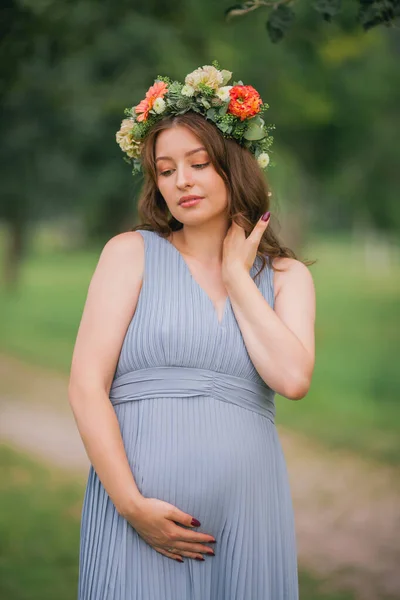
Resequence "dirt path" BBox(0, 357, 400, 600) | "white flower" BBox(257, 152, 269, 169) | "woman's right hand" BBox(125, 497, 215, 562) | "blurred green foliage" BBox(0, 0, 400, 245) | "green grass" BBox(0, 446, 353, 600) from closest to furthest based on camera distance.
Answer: "woman's right hand" BBox(125, 497, 215, 562) < "white flower" BBox(257, 152, 269, 169) < "green grass" BBox(0, 446, 353, 600) < "dirt path" BBox(0, 357, 400, 600) < "blurred green foliage" BBox(0, 0, 400, 245)

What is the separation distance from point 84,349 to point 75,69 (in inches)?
241

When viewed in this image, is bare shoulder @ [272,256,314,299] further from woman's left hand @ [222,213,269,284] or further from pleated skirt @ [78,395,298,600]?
pleated skirt @ [78,395,298,600]

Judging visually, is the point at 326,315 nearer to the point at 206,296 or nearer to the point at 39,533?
the point at 39,533

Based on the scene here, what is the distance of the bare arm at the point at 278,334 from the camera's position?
85.4 inches

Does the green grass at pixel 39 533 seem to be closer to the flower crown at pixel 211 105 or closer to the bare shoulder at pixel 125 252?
the bare shoulder at pixel 125 252

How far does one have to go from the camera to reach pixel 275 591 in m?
2.26

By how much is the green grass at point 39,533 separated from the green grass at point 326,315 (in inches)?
73.1

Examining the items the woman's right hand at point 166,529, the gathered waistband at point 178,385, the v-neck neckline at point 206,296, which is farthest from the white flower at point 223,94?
the woman's right hand at point 166,529

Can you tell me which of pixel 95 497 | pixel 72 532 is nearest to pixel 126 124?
pixel 95 497

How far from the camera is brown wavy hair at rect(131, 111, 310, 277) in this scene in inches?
90.7

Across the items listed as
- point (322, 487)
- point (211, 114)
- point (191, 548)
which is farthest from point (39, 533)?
point (211, 114)

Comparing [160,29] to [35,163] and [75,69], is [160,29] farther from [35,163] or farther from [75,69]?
[35,163]

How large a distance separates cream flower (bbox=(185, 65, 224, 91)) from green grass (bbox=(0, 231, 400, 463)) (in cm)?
562

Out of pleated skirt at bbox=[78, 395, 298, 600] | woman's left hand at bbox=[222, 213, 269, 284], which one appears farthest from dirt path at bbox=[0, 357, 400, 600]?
woman's left hand at bbox=[222, 213, 269, 284]
